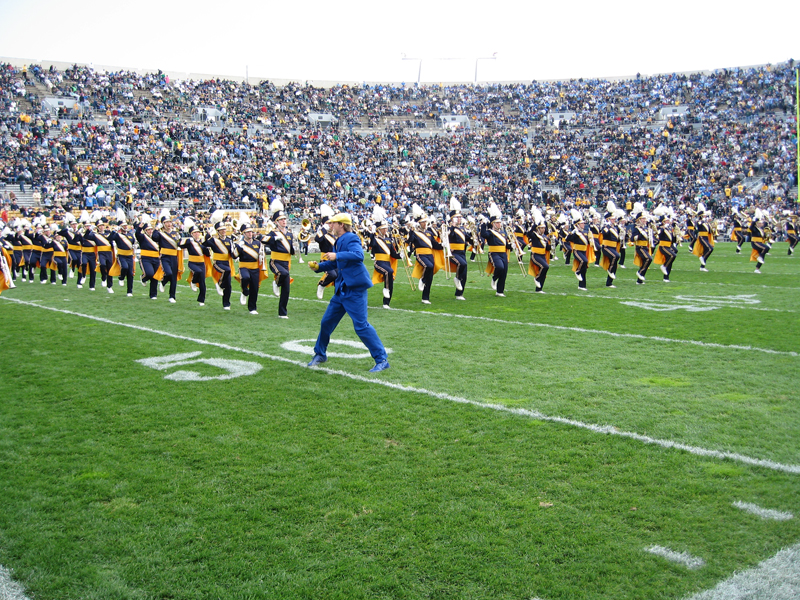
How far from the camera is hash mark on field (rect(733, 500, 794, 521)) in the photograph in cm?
350

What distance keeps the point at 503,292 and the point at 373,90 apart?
1472 inches

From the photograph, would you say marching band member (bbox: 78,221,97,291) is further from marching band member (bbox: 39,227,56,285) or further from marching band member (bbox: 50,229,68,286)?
marching band member (bbox: 39,227,56,285)

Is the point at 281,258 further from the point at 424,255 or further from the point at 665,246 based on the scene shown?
the point at 665,246

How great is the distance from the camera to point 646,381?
20.9 feet

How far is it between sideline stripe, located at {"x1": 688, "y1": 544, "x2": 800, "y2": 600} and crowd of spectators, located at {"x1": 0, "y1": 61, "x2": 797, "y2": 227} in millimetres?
28551

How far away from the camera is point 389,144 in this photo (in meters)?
42.3

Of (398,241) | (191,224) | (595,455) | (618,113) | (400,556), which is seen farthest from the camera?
(618,113)

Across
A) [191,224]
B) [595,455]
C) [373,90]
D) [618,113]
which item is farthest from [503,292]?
[373,90]

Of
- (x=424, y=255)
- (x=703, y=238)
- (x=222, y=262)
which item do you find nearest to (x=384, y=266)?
(x=424, y=255)

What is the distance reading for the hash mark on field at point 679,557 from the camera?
3084mm

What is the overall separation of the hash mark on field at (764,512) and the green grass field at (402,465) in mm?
38

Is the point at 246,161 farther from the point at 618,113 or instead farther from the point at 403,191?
the point at 618,113

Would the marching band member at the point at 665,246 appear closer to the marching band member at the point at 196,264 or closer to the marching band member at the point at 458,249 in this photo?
the marching band member at the point at 458,249

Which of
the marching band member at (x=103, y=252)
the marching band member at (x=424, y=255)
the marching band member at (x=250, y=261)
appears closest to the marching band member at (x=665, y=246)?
the marching band member at (x=424, y=255)
